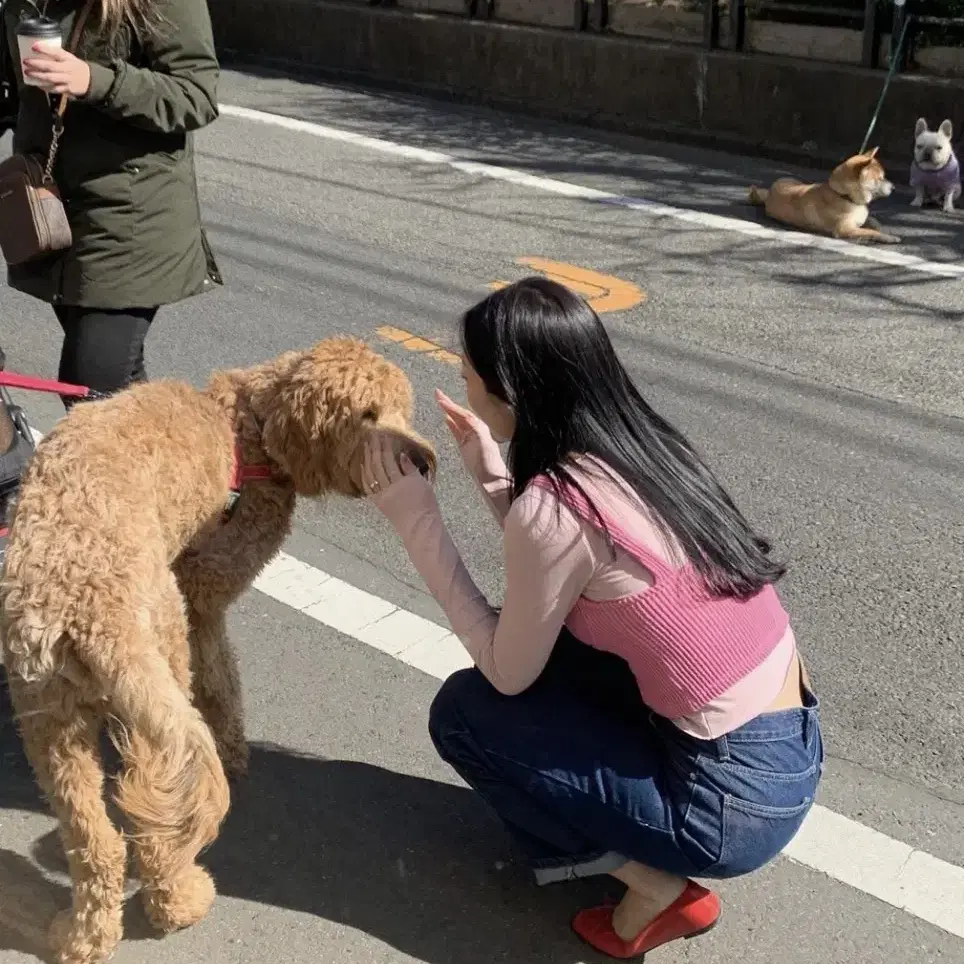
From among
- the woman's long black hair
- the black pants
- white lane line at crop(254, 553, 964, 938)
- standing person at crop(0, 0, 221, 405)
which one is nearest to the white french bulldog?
white lane line at crop(254, 553, 964, 938)

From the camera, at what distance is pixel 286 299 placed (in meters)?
7.04

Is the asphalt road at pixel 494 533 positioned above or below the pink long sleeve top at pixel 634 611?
below

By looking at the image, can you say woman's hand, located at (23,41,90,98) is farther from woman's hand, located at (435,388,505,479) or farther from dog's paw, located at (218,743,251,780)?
dog's paw, located at (218,743,251,780)

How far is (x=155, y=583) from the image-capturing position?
2.61 meters

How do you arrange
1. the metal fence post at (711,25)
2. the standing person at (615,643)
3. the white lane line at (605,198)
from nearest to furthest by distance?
the standing person at (615,643)
the white lane line at (605,198)
the metal fence post at (711,25)

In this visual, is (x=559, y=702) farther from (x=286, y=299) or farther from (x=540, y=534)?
(x=286, y=299)

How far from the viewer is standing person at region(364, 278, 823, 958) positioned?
8.23 ft

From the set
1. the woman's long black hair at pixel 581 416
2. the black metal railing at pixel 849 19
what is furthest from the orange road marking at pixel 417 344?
the black metal railing at pixel 849 19

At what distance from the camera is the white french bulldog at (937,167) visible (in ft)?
29.5

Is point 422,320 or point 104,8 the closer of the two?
point 104,8

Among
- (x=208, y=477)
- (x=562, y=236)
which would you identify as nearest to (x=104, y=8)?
(x=208, y=477)

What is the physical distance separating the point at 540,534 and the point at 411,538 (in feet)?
1.41

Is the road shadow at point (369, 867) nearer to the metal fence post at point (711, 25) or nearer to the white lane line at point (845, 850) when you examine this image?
the white lane line at point (845, 850)

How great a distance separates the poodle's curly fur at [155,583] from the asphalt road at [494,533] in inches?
11.5
